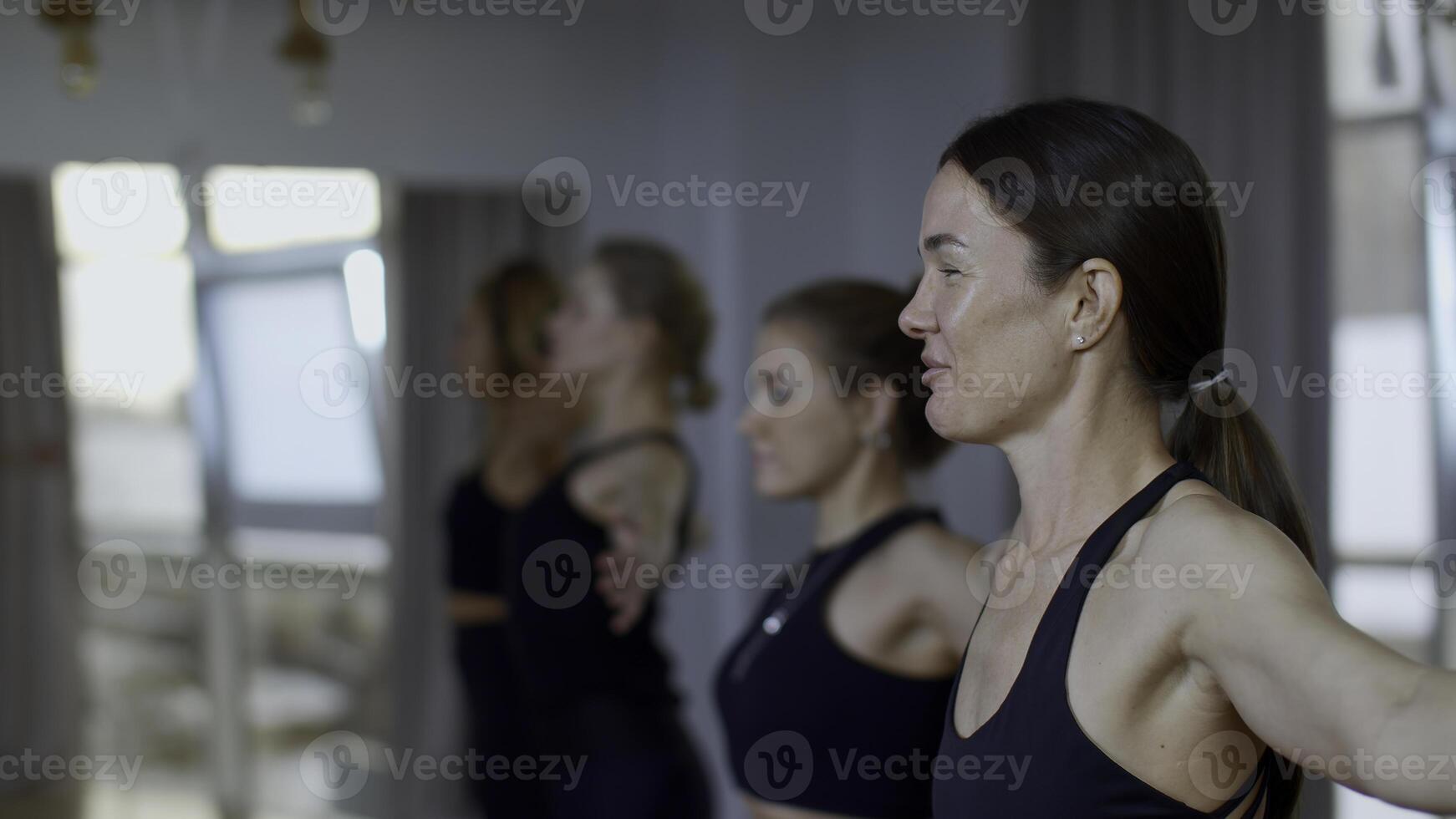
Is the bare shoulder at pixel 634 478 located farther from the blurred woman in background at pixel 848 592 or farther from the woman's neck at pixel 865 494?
the woman's neck at pixel 865 494

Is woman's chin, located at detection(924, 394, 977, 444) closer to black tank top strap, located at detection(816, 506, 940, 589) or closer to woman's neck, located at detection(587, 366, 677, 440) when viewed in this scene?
black tank top strap, located at detection(816, 506, 940, 589)

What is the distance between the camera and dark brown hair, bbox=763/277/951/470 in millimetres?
1642

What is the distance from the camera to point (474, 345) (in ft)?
8.55

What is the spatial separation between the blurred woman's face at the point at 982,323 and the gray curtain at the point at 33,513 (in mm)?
2026

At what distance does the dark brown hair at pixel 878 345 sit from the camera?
64.6 inches

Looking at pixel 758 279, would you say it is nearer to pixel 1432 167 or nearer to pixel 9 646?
pixel 1432 167

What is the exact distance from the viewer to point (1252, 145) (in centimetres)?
199

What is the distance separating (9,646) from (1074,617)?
89.5 inches

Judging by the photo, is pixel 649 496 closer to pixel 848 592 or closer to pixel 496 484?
pixel 496 484

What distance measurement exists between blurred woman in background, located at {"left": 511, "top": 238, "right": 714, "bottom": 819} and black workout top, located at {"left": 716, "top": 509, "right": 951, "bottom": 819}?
0.69 m

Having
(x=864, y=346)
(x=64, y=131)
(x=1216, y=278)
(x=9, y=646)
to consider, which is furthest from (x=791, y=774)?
(x=64, y=131)

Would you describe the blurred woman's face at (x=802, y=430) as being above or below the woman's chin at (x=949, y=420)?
below

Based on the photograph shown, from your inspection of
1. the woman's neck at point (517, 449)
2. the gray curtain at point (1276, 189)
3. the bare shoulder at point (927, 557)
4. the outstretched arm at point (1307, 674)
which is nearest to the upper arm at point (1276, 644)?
the outstretched arm at point (1307, 674)

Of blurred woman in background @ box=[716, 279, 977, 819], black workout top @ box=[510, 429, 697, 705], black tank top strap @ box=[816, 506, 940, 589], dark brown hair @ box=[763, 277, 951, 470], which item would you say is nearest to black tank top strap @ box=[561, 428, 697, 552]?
black workout top @ box=[510, 429, 697, 705]
